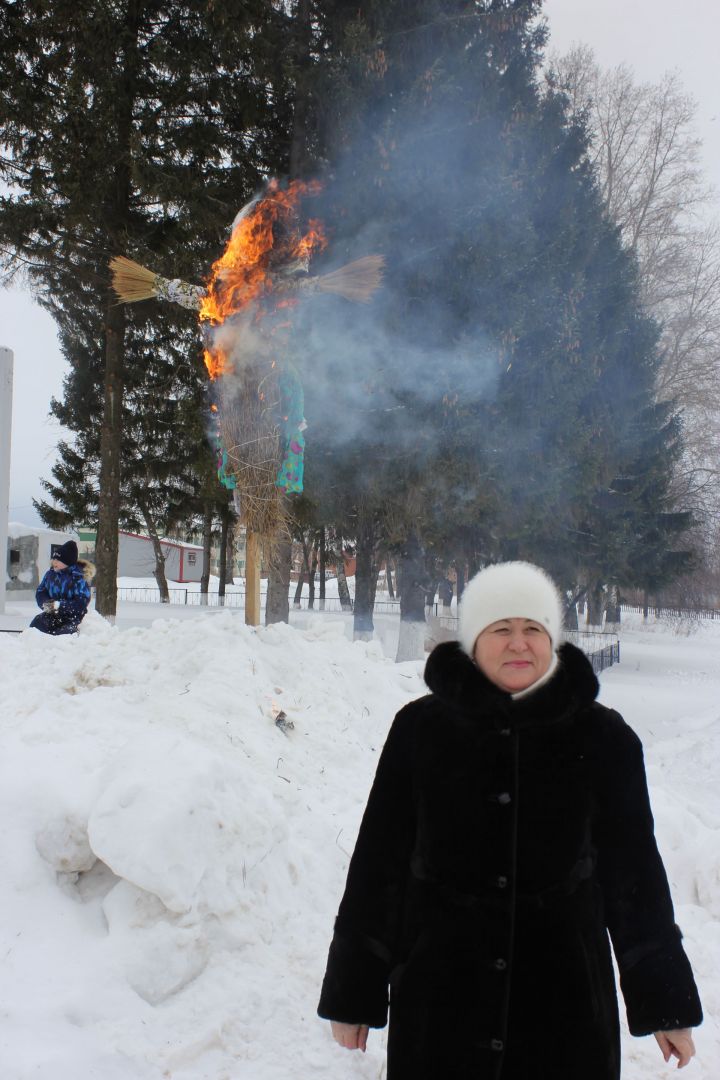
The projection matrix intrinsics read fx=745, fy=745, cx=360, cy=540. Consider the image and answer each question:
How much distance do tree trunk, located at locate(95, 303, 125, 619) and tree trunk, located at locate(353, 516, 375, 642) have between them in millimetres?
4746

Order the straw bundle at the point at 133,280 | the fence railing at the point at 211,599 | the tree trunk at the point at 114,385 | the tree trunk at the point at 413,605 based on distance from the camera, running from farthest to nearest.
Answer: the fence railing at the point at 211,599 < the tree trunk at the point at 413,605 < the tree trunk at the point at 114,385 < the straw bundle at the point at 133,280

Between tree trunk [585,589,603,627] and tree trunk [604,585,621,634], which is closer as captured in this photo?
tree trunk [585,589,603,627]

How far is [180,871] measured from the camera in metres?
3.34

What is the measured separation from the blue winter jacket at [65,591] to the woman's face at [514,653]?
7.43 metres

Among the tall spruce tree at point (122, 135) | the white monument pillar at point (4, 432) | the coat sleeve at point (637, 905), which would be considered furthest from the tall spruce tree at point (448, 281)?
the coat sleeve at point (637, 905)

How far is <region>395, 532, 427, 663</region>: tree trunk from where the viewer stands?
14.2 meters

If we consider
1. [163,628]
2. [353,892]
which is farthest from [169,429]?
[353,892]

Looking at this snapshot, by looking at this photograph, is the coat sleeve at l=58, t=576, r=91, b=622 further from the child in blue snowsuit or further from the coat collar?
the coat collar

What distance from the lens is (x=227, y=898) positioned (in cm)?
349

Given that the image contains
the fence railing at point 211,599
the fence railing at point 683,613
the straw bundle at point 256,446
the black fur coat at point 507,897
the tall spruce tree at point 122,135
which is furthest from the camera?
the fence railing at point 683,613

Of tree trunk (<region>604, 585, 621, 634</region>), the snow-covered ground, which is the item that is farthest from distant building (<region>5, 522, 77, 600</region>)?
the snow-covered ground

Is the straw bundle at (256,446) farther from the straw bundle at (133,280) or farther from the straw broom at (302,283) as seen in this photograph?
the straw bundle at (133,280)

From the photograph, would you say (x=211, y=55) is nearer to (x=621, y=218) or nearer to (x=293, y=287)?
(x=293, y=287)

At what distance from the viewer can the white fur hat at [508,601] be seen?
2.12 meters
